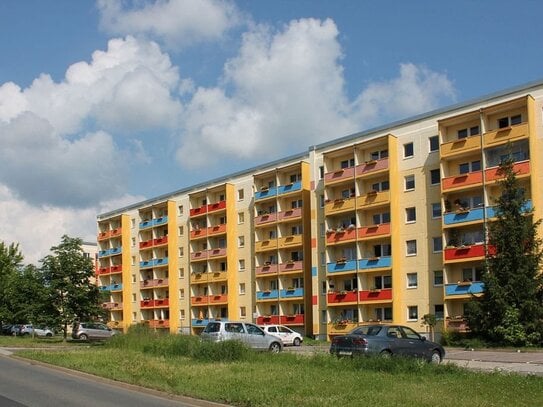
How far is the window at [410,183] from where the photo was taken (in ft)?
158

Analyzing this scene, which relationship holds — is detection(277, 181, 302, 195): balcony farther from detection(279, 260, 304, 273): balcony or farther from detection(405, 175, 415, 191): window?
detection(405, 175, 415, 191): window

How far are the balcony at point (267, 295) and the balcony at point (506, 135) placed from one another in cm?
2512

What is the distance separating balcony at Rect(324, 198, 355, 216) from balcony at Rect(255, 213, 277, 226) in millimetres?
8029

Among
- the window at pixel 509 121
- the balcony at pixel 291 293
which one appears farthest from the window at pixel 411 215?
the balcony at pixel 291 293

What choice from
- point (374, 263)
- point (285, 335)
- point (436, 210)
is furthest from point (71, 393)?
point (374, 263)

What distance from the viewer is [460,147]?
4388 centimetres

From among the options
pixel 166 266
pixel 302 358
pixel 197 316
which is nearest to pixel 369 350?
pixel 302 358

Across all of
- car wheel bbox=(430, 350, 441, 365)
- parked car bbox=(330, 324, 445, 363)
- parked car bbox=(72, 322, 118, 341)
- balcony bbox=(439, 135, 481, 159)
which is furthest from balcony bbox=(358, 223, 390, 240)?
parked car bbox=(330, 324, 445, 363)

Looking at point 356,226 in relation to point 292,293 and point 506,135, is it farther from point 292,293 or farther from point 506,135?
point 506,135

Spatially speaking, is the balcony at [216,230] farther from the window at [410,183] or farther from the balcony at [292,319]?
the window at [410,183]

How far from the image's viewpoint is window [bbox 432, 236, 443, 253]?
46.0m

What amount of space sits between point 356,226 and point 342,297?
566 centimetres

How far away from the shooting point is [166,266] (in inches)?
3017

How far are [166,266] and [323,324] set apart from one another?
2823 centimetres
